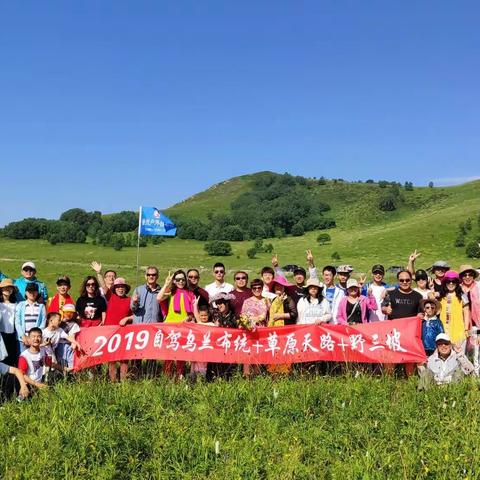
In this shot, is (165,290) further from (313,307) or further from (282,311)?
(313,307)

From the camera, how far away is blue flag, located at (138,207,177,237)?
A: 1509 centimetres

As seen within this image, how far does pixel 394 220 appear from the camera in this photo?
451 feet

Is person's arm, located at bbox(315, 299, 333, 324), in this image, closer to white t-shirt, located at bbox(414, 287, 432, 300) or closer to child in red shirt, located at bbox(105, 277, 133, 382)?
white t-shirt, located at bbox(414, 287, 432, 300)

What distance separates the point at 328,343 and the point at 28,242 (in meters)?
118

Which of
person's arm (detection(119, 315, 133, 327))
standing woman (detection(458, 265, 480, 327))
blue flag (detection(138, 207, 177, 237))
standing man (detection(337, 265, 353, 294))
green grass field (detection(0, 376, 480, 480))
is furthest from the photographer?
blue flag (detection(138, 207, 177, 237))

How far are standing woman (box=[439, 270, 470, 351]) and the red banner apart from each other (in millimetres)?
682

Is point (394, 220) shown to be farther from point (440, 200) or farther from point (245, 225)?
point (245, 225)

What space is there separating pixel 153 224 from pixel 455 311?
9058 mm

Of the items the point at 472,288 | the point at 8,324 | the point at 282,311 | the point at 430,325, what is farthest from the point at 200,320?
the point at 472,288

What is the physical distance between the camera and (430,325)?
344 inches

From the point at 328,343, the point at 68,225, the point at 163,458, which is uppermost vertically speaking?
the point at 68,225

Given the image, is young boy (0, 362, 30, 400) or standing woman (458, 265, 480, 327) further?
standing woman (458, 265, 480, 327)

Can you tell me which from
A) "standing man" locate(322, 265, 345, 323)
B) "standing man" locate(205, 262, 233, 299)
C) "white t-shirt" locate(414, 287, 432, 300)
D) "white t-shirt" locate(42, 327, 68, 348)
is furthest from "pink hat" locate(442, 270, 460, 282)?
"white t-shirt" locate(42, 327, 68, 348)

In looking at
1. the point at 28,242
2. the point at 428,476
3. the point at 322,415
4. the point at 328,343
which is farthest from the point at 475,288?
the point at 28,242
